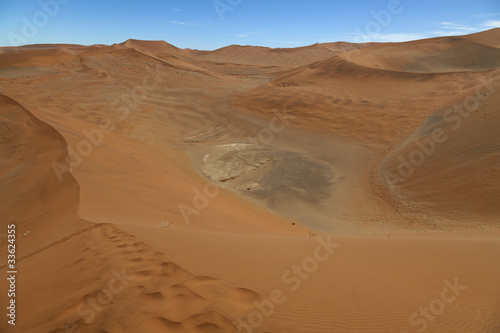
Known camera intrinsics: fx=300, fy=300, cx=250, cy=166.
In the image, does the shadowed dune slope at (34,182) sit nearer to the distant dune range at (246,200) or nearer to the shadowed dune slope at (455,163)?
the distant dune range at (246,200)

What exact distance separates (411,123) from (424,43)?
2506 centimetres

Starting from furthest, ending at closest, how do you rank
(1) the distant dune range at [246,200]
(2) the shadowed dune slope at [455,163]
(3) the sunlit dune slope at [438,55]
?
(3) the sunlit dune slope at [438,55] → (2) the shadowed dune slope at [455,163] → (1) the distant dune range at [246,200]

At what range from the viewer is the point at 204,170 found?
11.6 meters

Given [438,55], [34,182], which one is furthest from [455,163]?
[438,55]

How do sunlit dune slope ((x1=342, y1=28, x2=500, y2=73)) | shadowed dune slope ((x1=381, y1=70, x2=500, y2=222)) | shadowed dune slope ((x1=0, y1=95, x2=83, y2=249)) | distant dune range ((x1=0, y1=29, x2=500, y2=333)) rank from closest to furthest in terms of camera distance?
1. distant dune range ((x1=0, y1=29, x2=500, y2=333))
2. shadowed dune slope ((x1=0, y1=95, x2=83, y2=249))
3. shadowed dune slope ((x1=381, y1=70, x2=500, y2=222))
4. sunlit dune slope ((x1=342, y1=28, x2=500, y2=73))

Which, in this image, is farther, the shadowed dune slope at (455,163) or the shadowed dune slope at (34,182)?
the shadowed dune slope at (455,163)

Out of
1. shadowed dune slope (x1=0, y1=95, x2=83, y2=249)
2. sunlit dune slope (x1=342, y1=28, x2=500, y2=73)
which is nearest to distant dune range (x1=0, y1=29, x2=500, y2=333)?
shadowed dune slope (x1=0, y1=95, x2=83, y2=249)

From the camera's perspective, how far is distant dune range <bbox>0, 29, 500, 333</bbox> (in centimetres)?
308

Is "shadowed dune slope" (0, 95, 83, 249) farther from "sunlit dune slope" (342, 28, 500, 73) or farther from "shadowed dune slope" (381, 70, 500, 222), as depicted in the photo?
"sunlit dune slope" (342, 28, 500, 73)

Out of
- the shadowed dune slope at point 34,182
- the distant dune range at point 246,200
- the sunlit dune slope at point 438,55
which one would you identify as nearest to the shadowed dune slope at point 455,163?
the distant dune range at point 246,200

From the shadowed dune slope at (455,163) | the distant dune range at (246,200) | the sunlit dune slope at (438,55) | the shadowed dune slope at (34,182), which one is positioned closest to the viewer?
the distant dune range at (246,200)

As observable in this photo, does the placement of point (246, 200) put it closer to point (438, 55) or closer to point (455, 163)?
point (455, 163)

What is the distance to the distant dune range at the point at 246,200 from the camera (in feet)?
10.1

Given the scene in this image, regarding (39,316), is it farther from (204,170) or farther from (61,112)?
(61,112)
